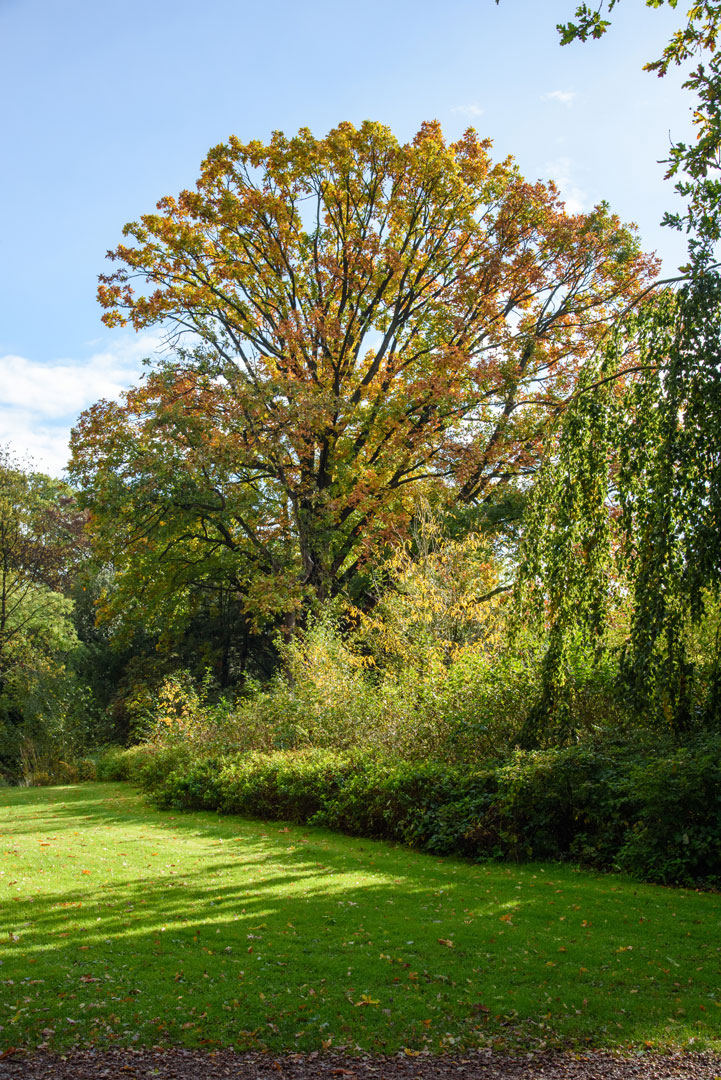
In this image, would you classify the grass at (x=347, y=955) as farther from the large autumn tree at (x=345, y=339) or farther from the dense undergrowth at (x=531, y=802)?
the large autumn tree at (x=345, y=339)

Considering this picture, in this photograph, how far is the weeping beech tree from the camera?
7281mm

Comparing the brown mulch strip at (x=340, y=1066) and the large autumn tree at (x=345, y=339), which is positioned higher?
the large autumn tree at (x=345, y=339)

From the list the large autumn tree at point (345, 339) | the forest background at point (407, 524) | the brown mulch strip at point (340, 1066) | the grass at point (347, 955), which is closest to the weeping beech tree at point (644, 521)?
the forest background at point (407, 524)

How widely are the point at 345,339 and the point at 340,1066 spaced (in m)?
16.6

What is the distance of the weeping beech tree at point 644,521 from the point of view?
23.9ft

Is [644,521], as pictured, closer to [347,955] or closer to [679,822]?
[679,822]

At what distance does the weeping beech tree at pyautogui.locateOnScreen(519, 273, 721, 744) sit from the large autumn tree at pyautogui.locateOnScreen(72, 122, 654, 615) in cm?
858

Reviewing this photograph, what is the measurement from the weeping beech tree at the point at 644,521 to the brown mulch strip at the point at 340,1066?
14.3 ft

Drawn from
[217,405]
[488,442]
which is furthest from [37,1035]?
[488,442]

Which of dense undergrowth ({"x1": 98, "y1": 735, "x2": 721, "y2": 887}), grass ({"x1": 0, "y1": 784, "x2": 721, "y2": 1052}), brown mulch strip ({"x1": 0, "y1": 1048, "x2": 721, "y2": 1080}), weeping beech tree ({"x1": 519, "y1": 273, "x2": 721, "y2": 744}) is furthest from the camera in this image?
weeping beech tree ({"x1": 519, "y1": 273, "x2": 721, "y2": 744})

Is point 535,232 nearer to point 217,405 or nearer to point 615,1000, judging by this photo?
point 217,405

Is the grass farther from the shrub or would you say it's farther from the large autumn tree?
the large autumn tree

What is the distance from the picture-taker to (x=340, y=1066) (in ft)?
11.3

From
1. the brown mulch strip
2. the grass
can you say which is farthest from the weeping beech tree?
the brown mulch strip
